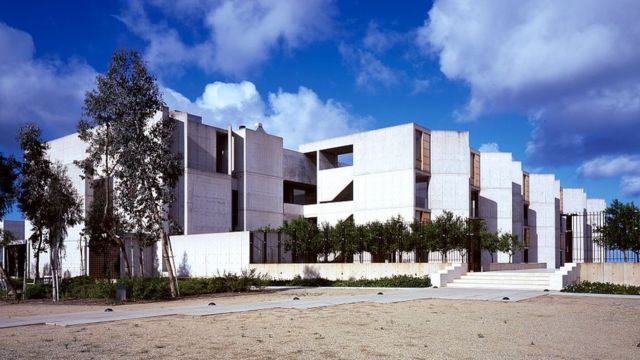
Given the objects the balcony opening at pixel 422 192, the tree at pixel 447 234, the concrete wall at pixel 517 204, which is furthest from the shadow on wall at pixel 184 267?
the concrete wall at pixel 517 204

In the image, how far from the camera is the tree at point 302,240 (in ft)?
123

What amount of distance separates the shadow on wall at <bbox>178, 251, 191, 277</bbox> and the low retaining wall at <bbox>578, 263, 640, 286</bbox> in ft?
84.7

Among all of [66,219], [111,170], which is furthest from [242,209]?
[66,219]

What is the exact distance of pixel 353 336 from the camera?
11391 millimetres

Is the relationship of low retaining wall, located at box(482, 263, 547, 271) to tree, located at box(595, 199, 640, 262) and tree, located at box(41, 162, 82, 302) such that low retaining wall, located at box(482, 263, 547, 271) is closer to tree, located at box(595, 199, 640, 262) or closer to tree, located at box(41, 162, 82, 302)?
tree, located at box(595, 199, 640, 262)

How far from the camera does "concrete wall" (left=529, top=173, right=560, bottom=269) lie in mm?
66812

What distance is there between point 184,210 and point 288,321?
33.5m

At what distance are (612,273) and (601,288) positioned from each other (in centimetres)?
254

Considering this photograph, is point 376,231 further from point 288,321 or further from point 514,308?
point 288,321

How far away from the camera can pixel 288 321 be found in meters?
14.0

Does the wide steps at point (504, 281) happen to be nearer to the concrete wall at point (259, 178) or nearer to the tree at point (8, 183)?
the tree at point (8, 183)

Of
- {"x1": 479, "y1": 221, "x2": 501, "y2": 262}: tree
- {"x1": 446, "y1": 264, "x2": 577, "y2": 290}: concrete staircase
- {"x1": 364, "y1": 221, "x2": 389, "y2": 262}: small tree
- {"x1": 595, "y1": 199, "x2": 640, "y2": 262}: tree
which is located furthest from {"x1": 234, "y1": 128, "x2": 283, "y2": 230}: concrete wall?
{"x1": 595, "y1": 199, "x2": 640, "y2": 262}: tree

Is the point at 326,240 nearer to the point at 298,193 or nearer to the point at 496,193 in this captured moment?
the point at 298,193

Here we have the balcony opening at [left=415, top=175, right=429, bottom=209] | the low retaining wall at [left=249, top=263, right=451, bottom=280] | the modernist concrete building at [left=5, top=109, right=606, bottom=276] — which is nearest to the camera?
the low retaining wall at [left=249, top=263, right=451, bottom=280]
